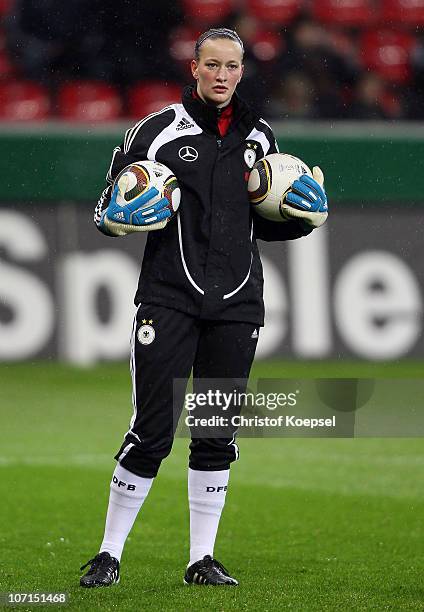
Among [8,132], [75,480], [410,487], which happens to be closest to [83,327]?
[8,132]

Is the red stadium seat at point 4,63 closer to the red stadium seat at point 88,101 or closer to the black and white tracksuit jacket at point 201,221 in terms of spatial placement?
the red stadium seat at point 88,101

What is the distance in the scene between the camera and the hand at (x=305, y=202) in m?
4.02

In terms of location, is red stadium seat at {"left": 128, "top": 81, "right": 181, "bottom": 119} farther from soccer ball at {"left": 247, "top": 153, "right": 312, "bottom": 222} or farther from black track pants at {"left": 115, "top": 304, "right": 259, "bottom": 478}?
black track pants at {"left": 115, "top": 304, "right": 259, "bottom": 478}

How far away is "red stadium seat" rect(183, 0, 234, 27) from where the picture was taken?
12281mm

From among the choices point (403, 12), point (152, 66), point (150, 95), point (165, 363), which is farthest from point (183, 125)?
point (403, 12)

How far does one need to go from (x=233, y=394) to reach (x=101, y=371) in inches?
221

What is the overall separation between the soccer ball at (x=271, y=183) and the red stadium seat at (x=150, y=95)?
7.85m

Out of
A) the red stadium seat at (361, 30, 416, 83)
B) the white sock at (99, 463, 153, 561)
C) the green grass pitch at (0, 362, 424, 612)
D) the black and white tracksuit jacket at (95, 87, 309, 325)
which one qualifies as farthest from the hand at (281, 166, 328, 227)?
the red stadium seat at (361, 30, 416, 83)

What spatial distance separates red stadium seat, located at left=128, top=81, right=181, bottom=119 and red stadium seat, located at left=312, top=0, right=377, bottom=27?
1703 millimetres

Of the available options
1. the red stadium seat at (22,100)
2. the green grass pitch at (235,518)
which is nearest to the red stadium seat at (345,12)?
the red stadium seat at (22,100)

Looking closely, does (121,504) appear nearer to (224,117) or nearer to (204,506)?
(204,506)

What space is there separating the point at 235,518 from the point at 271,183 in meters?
2.02

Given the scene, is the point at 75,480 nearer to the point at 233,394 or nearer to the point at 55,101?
the point at 233,394

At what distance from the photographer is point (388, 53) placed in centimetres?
1230
